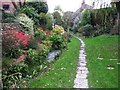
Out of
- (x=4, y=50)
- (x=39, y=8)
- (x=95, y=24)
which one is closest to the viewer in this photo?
(x=4, y=50)

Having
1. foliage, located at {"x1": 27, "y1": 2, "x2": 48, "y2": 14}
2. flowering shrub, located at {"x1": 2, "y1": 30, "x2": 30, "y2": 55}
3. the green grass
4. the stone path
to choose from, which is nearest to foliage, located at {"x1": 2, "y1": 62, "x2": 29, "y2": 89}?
the green grass

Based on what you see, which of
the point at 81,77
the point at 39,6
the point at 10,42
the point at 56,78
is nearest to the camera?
the point at 56,78

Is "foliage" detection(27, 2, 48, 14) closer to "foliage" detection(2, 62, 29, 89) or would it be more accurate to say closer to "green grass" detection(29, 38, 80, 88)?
"green grass" detection(29, 38, 80, 88)

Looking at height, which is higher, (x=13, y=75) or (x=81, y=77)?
(x=13, y=75)

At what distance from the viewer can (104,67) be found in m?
12.6

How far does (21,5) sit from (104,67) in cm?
1624

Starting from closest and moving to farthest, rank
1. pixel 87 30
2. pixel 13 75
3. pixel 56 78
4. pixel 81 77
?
1. pixel 13 75
2. pixel 56 78
3. pixel 81 77
4. pixel 87 30

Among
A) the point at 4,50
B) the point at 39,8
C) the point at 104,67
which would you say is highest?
the point at 39,8

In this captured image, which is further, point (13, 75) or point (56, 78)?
point (56, 78)

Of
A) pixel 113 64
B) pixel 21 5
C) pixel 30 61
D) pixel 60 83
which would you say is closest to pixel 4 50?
pixel 30 61

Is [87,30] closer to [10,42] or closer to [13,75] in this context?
[10,42]

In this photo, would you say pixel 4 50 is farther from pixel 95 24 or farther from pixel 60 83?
pixel 95 24

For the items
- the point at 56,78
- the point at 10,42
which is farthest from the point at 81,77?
the point at 10,42

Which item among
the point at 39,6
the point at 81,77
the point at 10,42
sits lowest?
the point at 81,77
